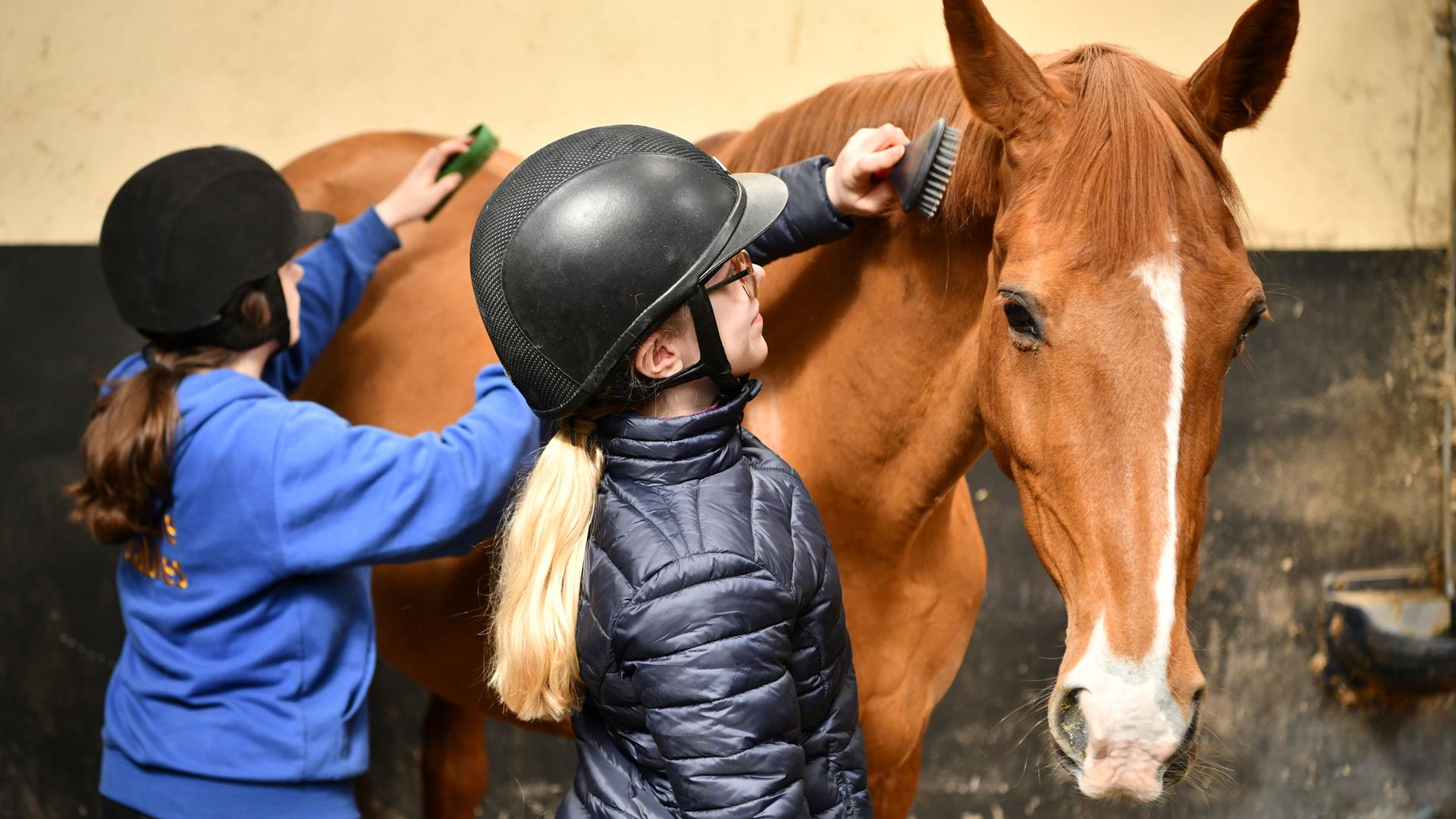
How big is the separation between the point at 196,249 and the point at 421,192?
525 mm

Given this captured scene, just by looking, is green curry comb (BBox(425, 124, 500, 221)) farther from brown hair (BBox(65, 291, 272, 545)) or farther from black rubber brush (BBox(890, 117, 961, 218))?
black rubber brush (BBox(890, 117, 961, 218))

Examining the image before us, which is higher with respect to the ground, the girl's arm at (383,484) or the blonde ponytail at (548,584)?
the blonde ponytail at (548,584)

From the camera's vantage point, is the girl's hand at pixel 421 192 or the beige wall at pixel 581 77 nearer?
the girl's hand at pixel 421 192

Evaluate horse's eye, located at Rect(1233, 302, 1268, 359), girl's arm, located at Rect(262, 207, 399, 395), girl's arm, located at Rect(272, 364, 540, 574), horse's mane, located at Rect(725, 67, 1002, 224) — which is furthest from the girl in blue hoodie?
horse's eye, located at Rect(1233, 302, 1268, 359)

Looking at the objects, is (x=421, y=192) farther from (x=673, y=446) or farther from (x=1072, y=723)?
(x=1072, y=723)

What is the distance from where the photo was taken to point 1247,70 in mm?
1085

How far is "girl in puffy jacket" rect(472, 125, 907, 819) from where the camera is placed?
37.4 inches

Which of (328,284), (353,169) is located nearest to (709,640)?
(328,284)

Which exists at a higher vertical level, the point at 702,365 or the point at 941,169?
the point at 941,169

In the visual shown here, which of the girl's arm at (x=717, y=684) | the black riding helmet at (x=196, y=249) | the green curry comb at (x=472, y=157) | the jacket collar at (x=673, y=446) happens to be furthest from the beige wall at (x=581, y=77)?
the girl's arm at (x=717, y=684)

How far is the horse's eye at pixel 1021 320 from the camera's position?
1038 mm

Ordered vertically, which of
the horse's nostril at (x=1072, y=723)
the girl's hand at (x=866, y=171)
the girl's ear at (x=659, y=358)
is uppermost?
the girl's hand at (x=866, y=171)

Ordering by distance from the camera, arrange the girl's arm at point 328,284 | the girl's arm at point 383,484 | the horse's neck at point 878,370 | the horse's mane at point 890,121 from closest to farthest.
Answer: the horse's mane at point 890,121 < the horse's neck at point 878,370 < the girl's arm at point 383,484 < the girl's arm at point 328,284

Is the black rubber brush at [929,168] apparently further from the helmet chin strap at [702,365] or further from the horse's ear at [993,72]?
the helmet chin strap at [702,365]
